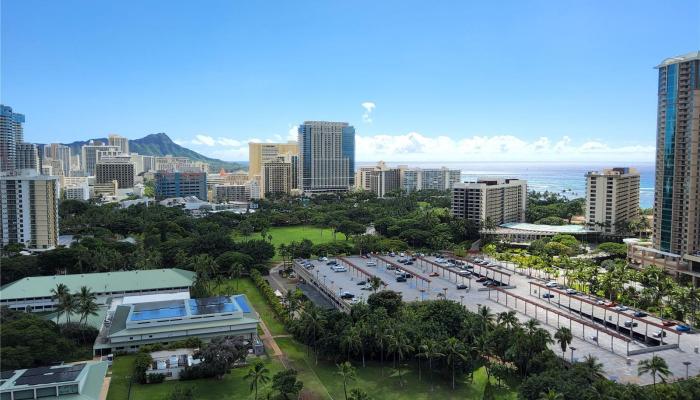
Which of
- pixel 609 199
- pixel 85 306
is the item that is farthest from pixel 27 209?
pixel 609 199

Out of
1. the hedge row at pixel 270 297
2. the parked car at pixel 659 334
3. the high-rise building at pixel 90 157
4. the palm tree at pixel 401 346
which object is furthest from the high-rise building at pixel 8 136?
the parked car at pixel 659 334

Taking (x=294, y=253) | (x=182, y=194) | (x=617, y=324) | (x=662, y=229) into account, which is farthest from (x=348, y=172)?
(x=617, y=324)

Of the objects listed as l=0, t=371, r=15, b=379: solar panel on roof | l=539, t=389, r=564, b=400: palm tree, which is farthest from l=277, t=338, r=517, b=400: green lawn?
l=0, t=371, r=15, b=379: solar panel on roof

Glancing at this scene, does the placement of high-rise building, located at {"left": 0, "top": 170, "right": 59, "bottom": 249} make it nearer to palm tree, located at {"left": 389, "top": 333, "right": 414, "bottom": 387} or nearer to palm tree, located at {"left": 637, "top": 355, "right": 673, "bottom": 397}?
palm tree, located at {"left": 389, "top": 333, "right": 414, "bottom": 387}

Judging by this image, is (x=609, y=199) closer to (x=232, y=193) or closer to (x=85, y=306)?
(x=85, y=306)

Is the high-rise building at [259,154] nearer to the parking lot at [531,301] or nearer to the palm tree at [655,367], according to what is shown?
the parking lot at [531,301]

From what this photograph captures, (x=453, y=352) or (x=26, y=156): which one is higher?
(x=26, y=156)
